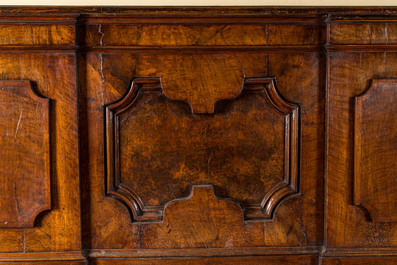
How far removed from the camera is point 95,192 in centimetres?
98

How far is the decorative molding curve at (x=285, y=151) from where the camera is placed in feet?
3.18

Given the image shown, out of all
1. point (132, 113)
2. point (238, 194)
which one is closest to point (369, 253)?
point (238, 194)

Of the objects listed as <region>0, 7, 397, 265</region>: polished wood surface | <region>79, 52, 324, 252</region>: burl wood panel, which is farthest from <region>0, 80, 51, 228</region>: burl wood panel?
<region>79, 52, 324, 252</region>: burl wood panel

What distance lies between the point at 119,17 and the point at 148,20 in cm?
8

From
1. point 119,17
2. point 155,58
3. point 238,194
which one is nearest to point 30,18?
point 119,17

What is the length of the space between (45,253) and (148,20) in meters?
0.74

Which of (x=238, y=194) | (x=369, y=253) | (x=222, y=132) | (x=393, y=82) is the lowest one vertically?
(x=369, y=253)

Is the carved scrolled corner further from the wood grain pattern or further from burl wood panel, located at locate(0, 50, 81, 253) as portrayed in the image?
burl wood panel, located at locate(0, 50, 81, 253)

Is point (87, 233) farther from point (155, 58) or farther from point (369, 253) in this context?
point (369, 253)

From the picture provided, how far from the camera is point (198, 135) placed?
989mm

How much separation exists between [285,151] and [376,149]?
258 mm

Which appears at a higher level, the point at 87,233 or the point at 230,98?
the point at 230,98

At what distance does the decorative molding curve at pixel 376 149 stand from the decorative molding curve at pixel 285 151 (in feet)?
0.58

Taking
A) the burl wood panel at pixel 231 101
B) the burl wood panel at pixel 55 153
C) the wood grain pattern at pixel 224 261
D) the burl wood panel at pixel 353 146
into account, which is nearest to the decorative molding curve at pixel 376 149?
the burl wood panel at pixel 353 146
